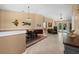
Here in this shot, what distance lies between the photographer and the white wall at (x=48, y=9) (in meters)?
1.75

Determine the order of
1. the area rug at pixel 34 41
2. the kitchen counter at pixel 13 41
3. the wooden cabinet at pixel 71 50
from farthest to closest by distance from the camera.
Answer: the area rug at pixel 34 41
the kitchen counter at pixel 13 41
the wooden cabinet at pixel 71 50

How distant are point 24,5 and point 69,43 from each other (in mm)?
934

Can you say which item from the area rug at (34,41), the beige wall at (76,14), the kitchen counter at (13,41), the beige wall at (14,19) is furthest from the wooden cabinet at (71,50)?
the kitchen counter at (13,41)

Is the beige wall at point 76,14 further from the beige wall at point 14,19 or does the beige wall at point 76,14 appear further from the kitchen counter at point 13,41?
the kitchen counter at point 13,41

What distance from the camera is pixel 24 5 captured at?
177cm

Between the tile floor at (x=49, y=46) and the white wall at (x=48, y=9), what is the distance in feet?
1.09

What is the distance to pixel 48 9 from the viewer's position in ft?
6.02

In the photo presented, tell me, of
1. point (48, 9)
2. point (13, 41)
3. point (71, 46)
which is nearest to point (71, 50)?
point (71, 46)

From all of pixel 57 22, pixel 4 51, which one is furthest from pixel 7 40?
pixel 57 22

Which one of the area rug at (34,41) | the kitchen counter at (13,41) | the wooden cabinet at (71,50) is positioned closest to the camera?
the wooden cabinet at (71,50)

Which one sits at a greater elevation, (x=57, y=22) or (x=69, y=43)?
(x=57, y=22)

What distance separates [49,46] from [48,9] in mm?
616

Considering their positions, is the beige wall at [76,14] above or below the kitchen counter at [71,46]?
above
